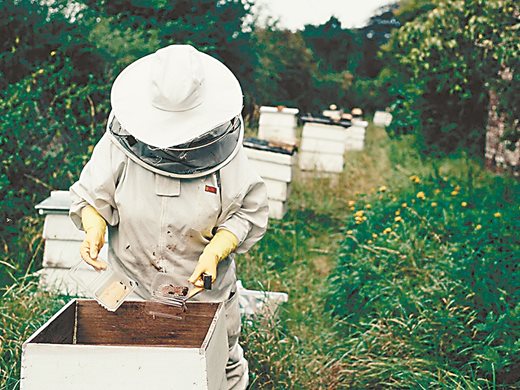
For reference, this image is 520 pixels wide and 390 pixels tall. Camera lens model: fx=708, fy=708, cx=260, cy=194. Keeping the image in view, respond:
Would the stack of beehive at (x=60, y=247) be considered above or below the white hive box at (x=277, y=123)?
above

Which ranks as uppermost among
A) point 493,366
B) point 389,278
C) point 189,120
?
point 189,120

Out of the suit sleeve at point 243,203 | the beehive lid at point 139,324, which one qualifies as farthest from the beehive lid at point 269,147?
the beehive lid at point 139,324

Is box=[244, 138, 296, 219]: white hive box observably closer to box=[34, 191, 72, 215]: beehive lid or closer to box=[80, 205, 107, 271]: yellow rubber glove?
box=[34, 191, 72, 215]: beehive lid

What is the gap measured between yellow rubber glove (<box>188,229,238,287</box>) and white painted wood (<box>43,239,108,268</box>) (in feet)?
5.60

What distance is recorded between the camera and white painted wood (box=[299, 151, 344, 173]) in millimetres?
8656

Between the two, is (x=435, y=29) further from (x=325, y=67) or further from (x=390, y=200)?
(x=325, y=67)

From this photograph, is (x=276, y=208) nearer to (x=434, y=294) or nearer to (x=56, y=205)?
(x=434, y=294)

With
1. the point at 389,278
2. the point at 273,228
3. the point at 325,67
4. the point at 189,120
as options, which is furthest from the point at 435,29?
the point at 325,67

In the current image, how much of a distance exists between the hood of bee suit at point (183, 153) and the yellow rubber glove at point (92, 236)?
28 centimetres

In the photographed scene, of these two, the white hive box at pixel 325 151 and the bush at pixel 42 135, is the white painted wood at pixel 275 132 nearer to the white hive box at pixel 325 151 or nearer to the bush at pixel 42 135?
the white hive box at pixel 325 151

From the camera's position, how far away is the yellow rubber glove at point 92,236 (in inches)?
101

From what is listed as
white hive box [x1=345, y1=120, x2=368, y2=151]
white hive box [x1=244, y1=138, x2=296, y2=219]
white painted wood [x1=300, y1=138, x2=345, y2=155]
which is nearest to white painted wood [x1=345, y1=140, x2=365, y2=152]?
white hive box [x1=345, y1=120, x2=368, y2=151]

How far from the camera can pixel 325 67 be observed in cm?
1903

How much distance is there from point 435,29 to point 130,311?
5595 millimetres
